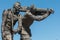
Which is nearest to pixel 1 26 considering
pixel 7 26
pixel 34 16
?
pixel 7 26

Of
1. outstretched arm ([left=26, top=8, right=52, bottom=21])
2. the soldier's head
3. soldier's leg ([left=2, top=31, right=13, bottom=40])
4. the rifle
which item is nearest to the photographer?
outstretched arm ([left=26, top=8, right=52, bottom=21])

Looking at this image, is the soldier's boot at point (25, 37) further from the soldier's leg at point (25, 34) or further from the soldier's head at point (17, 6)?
the soldier's head at point (17, 6)

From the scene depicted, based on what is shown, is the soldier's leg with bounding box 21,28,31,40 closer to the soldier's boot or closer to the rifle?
the soldier's boot

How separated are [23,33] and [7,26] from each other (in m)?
0.83

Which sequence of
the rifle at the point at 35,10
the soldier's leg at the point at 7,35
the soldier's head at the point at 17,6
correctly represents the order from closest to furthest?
the rifle at the point at 35,10 → the soldier's head at the point at 17,6 → the soldier's leg at the point at 7,35

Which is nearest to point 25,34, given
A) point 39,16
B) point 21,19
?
point 21,19

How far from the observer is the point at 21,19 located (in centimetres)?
1989

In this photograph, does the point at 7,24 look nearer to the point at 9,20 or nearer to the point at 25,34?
the point at 9,20

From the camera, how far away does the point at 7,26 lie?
797 inches

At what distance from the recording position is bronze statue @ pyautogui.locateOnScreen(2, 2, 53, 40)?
1970cm

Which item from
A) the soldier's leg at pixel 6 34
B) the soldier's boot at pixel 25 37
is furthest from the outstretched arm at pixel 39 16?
the soldier's leg at pixel 6 34

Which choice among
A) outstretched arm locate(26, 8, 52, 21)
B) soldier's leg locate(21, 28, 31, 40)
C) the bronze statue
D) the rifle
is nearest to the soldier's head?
the bronze statue

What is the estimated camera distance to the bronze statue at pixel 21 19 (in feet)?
64.6

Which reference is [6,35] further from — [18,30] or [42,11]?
[42,11]
